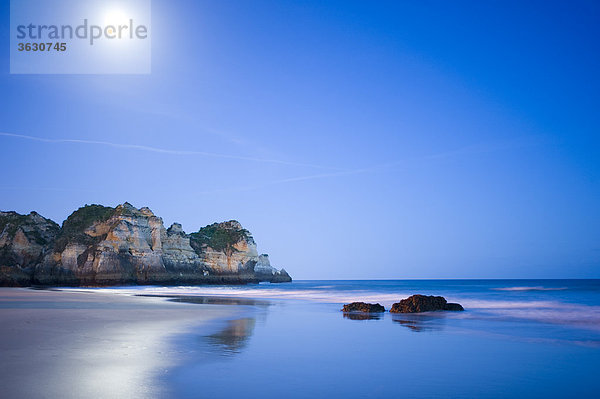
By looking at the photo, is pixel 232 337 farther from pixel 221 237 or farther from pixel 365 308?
pixel 221 237

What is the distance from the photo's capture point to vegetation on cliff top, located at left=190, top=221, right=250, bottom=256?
7356 cm

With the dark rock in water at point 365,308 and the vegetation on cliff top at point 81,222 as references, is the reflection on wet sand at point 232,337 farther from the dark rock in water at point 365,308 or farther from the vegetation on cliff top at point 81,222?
the vegetation on cliff top at point 81,222

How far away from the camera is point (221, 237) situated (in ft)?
250

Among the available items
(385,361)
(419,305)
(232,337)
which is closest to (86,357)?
(232,337)

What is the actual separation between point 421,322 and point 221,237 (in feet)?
219

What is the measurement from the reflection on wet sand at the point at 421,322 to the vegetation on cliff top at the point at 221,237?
62.2 m

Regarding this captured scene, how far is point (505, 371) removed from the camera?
6.00 meters

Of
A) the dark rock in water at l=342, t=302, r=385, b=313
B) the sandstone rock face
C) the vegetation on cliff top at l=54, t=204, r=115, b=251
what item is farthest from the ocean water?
the vegetation on cliff top at l=54, t=204, r=115, b=251

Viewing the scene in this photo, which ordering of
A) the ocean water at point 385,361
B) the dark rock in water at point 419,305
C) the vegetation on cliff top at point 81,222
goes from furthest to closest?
the vegetation on cliff top at point 81,222 → the dark rock in water at point 419,305 → the ocean water at point 385,361

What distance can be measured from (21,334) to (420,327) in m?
8.76

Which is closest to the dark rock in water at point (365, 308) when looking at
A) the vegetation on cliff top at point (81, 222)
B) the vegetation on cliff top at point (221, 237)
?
the vegetation on cliff top at point (81, 222)

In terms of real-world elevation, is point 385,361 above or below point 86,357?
below

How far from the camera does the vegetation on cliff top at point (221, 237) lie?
73562 millimetres

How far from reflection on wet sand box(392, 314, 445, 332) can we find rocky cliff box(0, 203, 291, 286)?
46772 mm
